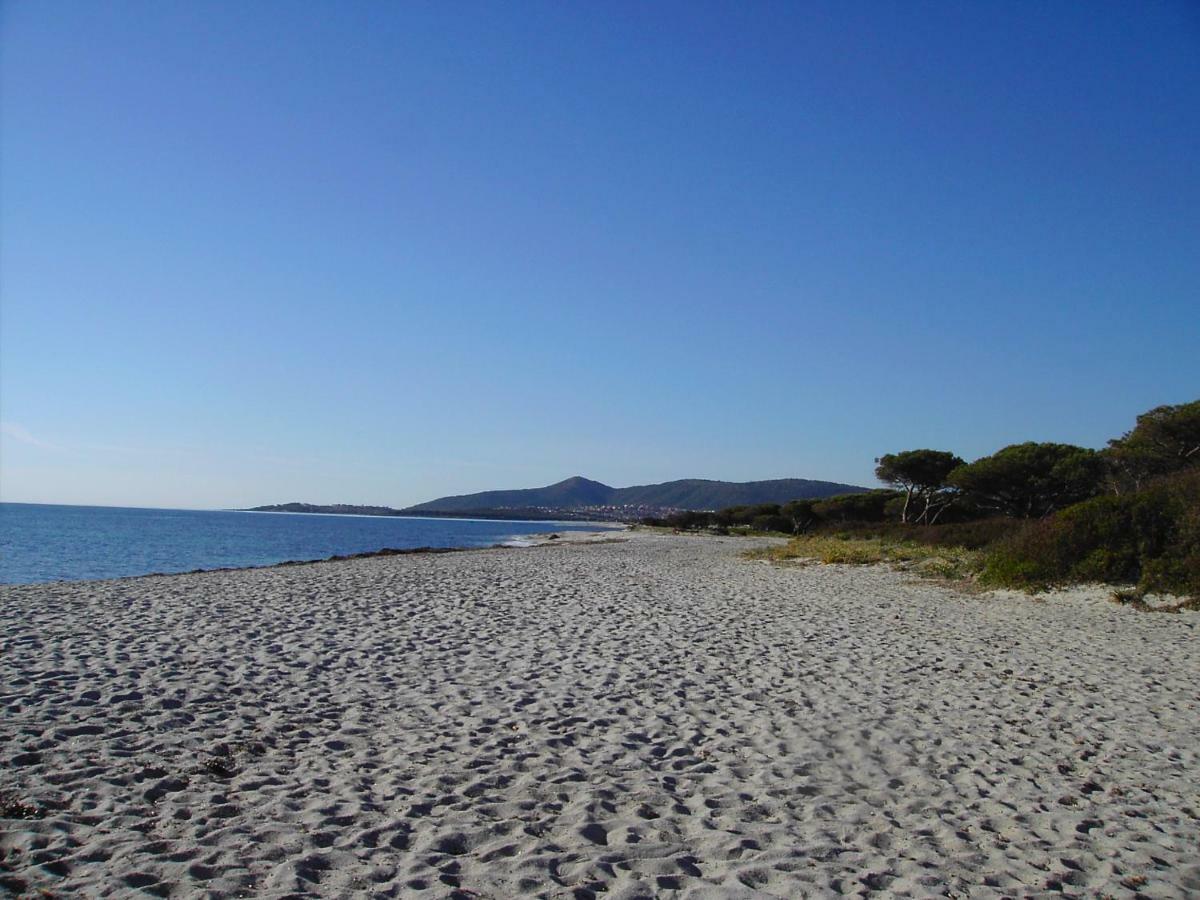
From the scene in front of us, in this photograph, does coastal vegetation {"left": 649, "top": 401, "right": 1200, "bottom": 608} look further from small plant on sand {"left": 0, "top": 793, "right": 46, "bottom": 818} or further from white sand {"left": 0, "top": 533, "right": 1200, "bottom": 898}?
small plant on sand {"left": 0, "top": 793, "right": 46, "bottom": 818}

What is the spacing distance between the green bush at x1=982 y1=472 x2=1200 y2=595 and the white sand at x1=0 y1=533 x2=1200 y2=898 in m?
3.99

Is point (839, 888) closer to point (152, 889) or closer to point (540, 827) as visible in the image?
point (540, 827)

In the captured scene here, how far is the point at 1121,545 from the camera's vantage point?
643 inches

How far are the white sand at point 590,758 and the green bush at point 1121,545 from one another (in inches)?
157

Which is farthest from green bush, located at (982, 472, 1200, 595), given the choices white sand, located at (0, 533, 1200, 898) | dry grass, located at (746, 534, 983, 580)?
white sand, located at (0, 533, 1200, 898)

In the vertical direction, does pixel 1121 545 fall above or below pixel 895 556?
above

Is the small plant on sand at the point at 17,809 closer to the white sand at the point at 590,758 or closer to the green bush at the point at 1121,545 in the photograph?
the white sand at the point at 590,758

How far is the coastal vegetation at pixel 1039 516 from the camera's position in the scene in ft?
52.4

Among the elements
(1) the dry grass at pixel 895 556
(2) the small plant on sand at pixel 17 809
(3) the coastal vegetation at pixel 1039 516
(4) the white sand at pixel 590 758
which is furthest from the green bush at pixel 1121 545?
(2) the small plant on sand at pixel 17 809

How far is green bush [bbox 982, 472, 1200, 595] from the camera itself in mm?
15023

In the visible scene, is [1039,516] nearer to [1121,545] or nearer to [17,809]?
[1121,545]

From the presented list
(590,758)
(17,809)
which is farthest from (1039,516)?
(17,809)

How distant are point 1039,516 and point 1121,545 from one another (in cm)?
2977

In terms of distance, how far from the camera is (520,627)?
1175 cm
